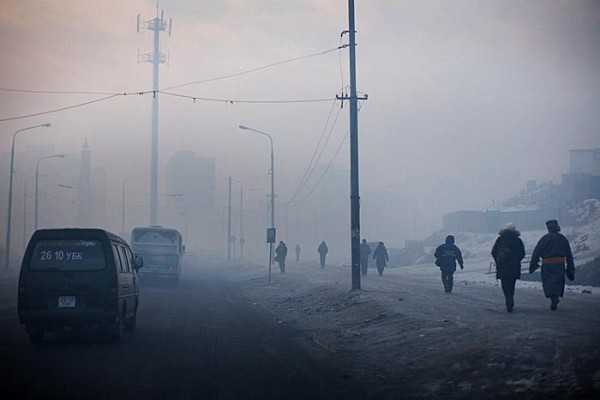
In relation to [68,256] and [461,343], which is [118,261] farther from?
[461,343]

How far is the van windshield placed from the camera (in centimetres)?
1405

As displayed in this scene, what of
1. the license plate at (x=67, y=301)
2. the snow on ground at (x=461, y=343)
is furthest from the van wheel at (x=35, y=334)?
the snow on ground at (x=461, y=343)

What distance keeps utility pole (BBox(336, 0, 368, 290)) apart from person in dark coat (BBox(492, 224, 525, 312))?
26.6 feet

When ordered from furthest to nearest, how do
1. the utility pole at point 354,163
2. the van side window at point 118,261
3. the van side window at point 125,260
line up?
the utility pole at point 354,163 < the van side window at point 125,260 < the van side window at point 118,261

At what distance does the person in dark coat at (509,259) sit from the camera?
15.7 m

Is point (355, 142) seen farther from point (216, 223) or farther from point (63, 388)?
point (216, 223)

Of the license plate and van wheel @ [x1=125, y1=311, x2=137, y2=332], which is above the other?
the license plate

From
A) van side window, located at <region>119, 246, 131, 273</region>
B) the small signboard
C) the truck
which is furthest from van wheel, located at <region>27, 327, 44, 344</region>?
the truck

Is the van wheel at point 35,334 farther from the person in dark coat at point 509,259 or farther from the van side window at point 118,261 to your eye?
the person in dark coat at point 509,259

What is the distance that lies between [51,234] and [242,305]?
12.3 meters

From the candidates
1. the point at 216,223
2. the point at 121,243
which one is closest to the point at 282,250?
the point at 121,243

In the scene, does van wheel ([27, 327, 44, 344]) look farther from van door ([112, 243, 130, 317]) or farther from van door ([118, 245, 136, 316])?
van door ([118, 245, 136, 316])

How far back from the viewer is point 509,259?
51.5ft

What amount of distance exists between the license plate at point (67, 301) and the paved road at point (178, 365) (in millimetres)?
775
